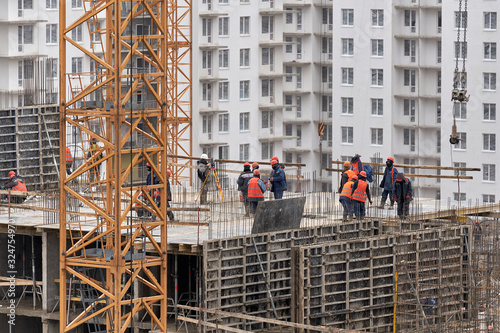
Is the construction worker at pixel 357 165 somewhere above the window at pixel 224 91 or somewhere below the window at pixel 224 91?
below

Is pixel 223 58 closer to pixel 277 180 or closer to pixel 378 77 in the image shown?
pixel 378 77

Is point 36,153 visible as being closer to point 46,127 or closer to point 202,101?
point 46,127

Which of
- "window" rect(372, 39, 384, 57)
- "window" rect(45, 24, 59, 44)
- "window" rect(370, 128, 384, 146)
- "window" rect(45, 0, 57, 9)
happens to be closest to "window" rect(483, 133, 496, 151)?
"window" rect(370, 128, 384, 146)

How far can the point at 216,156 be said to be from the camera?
340 feet

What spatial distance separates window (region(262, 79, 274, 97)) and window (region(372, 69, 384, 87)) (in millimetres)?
8022

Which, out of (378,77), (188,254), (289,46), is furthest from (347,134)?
(188,254)

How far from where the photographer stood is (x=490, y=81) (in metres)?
99.6

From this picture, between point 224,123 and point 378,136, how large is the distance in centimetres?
1233

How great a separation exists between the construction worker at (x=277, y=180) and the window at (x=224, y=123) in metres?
49.9

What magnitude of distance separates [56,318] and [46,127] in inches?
530

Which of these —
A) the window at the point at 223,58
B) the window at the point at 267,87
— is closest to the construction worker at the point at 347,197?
the window at the point at 223,58

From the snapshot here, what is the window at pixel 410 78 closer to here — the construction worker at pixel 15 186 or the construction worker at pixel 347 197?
the construction worker at pixel 15 186

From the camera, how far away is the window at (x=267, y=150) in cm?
10956

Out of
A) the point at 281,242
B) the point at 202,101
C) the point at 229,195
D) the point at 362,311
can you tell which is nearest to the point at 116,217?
the point at 281,242
